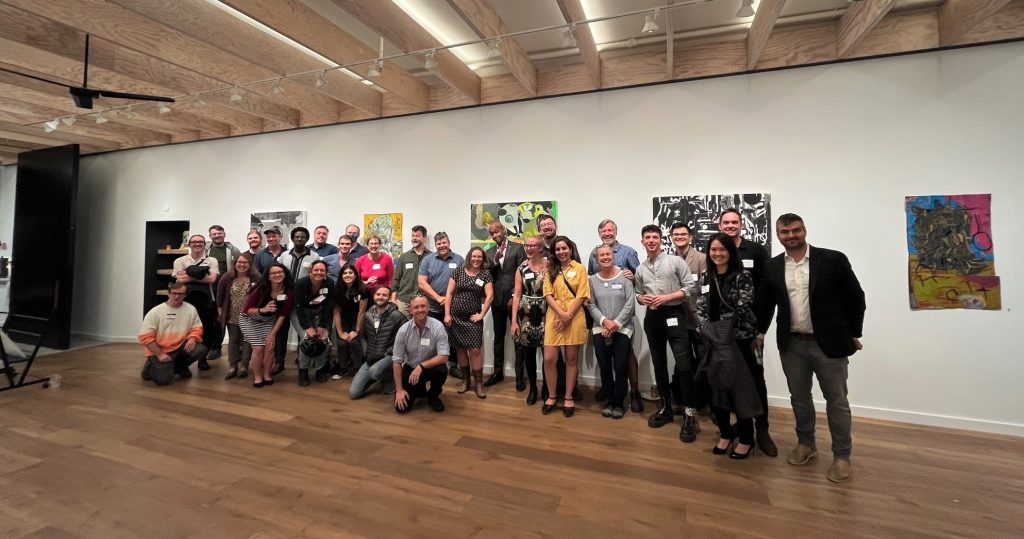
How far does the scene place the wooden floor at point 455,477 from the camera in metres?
1.81

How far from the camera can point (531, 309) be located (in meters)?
3.35

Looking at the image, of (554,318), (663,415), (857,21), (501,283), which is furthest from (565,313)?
(857,21)

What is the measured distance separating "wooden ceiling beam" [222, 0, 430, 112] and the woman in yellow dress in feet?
8.55

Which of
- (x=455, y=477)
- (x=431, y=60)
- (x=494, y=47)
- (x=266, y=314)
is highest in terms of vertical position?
(x=494, y=47)

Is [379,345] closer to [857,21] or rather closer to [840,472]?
[840,472]

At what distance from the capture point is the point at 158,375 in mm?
3809

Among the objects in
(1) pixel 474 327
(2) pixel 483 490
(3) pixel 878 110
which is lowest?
(2) pixel 483 490

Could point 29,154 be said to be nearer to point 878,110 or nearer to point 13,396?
point 13,396

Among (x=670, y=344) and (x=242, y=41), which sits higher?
(x=242, y=41)

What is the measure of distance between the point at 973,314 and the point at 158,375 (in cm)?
736

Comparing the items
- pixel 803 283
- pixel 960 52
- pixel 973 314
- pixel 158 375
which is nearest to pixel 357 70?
pixel 158 375

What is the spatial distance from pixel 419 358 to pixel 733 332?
2384 millimetres

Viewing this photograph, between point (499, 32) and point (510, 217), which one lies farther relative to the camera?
point (510, 217)

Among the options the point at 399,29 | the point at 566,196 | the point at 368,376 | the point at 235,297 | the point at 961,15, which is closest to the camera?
the point at 961,15
